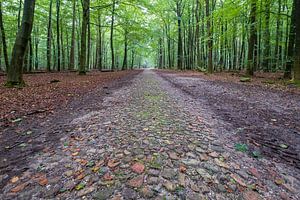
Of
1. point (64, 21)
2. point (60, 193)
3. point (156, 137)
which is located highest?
point (64, 21)

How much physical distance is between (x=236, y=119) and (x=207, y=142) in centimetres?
161

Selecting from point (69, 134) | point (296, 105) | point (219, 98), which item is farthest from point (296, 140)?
point (69, 134)

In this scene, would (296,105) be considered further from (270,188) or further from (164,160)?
(164,160)

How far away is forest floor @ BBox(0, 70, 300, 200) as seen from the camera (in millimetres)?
1833

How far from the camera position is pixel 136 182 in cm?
189

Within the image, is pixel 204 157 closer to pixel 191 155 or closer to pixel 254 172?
pixel 191 155

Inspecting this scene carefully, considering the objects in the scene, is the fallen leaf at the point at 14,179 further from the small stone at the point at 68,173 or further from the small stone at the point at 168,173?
the small stone at the point at 168,173

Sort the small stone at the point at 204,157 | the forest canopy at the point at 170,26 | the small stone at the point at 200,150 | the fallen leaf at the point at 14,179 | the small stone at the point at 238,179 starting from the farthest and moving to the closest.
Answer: the forest canopy at the point at 170,26 < the small stone at the point at 200,150 < the small stone at the point at 204,157 < the fallen leaf at the point at 14,179 < the small stone at the point at 238,179

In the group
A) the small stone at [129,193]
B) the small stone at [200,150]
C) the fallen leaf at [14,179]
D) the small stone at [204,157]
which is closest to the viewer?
the small stone at [129,193]

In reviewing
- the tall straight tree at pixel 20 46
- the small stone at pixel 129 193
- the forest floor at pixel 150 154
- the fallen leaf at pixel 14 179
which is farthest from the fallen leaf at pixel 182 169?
the tall straight tree at pixel 20 46

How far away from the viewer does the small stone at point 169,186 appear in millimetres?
1795

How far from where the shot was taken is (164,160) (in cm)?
229

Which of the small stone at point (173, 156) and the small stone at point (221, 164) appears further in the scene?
the small stone at point (173, 156)

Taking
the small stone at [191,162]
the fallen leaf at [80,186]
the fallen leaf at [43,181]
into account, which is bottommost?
the fallen leaf at [43,181]
